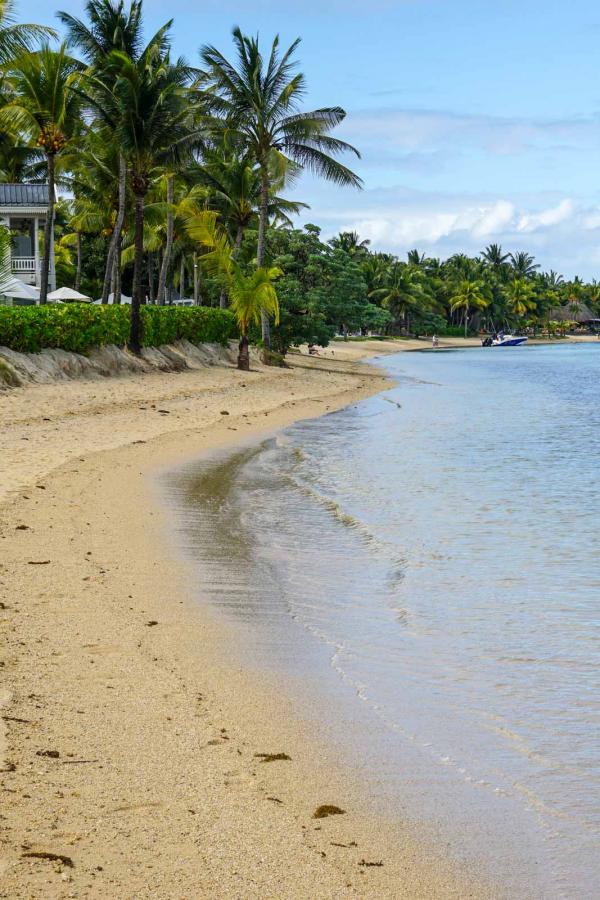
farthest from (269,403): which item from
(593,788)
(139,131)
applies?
(593,788)

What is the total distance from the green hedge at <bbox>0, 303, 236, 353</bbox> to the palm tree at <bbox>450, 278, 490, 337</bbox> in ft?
284

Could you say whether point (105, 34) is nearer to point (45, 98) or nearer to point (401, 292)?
point (45, 98)

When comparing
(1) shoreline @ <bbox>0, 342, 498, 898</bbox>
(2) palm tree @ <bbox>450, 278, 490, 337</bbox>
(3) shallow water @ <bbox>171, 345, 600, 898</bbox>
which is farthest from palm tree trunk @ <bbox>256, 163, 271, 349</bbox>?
(2) palm tree @ <bbox>450, 278, 490, 337</bbox>

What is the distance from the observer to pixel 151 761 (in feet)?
15.0

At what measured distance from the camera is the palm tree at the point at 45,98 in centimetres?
3284

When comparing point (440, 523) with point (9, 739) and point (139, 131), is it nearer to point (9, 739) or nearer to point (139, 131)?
point (9, 739)

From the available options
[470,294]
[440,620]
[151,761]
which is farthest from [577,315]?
[151,761]

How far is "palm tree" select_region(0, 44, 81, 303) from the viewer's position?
108 feet

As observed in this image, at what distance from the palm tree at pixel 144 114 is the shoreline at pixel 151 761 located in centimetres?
2245

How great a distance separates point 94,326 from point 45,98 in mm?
10570

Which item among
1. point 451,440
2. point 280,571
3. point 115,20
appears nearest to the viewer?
point 280,571

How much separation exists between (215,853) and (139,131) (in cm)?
2868

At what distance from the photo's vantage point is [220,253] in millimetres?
33375

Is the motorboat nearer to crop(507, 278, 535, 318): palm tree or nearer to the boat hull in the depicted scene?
the boat hull
